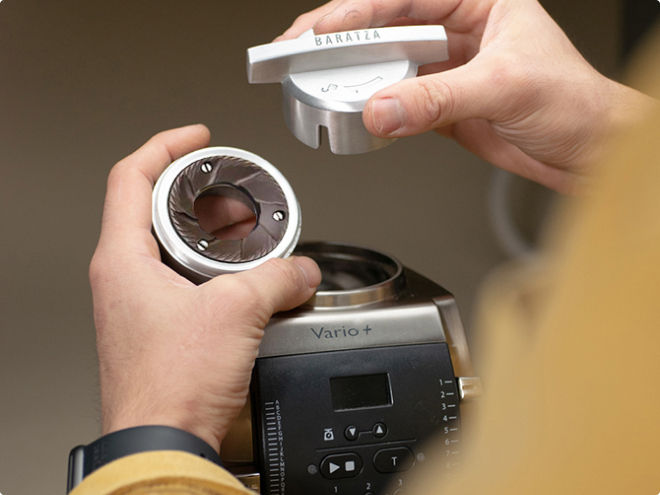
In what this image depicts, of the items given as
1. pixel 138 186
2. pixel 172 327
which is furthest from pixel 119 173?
pixel 172 327

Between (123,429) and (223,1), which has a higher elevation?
(223,1)

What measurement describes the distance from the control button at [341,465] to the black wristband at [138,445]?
0.08 m

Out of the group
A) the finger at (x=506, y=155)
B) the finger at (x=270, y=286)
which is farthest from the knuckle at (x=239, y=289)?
the finger at (x=506, y=155)

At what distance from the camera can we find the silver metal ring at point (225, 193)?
493 millimetres

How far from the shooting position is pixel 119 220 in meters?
0.50

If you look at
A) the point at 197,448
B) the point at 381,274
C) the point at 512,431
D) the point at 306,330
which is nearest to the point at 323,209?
the point at 381,274

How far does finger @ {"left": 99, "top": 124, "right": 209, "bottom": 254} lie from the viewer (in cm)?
50

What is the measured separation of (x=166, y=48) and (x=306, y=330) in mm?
484

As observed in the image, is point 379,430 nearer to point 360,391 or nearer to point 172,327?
point 360,391

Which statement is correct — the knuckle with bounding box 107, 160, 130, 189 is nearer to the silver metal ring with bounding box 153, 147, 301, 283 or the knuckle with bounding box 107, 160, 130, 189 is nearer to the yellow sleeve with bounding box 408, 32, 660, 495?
the silver metal ring with bounding box 153, 147, 301, 283

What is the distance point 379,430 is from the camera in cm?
48

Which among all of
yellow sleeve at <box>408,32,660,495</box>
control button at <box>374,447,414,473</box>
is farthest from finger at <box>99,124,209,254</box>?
yellow sleeve at <box>408,32,660,495</box>

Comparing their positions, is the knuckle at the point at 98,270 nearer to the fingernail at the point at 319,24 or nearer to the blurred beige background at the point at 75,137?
the fingernail at the point at 319,24

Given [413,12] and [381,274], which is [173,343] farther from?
[413,12]
